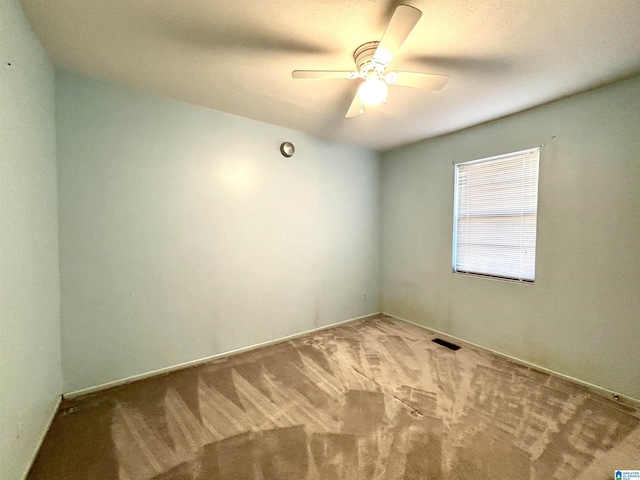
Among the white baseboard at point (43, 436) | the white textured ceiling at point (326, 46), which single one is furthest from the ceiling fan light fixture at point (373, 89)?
the white baseboard at point (43, 436)

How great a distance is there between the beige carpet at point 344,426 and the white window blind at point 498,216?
1047 mm

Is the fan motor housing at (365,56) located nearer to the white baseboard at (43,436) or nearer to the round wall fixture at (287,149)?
the round wall fixture at (287,149)

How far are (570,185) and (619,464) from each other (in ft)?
6.63

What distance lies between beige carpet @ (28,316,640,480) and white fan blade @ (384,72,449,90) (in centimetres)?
229

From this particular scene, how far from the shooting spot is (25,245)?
56.2 inches

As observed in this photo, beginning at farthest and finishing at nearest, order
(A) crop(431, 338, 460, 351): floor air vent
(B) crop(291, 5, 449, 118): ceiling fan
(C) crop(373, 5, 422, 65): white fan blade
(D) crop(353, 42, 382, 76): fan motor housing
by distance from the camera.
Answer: (A) crop(431, 338, 460, 351): floor air vent → (D) crop(353, 42, 382, 76): fan motor housing → (B) crop(291, 5, 449, 118): ceiling fan → (C) crop(373, 5, 422, 65): white fan blade

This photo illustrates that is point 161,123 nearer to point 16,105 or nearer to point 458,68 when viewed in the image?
point 16,105

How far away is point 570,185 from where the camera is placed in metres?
2.29

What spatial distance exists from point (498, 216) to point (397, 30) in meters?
2.35

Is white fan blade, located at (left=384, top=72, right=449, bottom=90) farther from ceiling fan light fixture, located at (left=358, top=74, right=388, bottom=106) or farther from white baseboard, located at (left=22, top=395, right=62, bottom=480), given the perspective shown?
white baseboard, located at (left=22, top=395, right=62, bottom=480)

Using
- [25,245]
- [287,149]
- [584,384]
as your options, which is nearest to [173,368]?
[25,245]

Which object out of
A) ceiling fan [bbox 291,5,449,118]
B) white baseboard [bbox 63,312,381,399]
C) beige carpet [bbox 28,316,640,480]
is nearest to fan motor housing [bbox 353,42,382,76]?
ceiling fan [bbox 291,5,449,118]

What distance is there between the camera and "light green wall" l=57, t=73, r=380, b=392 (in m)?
2.05

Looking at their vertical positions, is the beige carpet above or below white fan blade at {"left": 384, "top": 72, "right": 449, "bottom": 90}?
below
